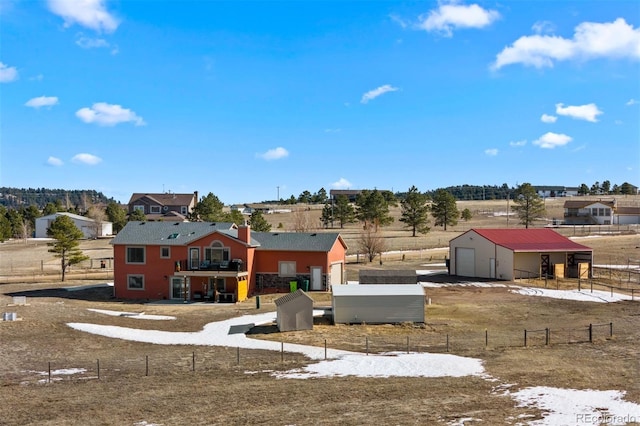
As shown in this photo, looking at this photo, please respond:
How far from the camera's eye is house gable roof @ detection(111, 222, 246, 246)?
49.9 m

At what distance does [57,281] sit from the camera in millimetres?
58344

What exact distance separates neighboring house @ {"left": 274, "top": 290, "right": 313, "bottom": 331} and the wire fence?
3026mm

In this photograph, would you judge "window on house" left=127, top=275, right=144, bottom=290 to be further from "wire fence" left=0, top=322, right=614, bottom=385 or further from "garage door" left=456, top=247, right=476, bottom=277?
"garage door" left=456, top=247, right=476, bottom=277

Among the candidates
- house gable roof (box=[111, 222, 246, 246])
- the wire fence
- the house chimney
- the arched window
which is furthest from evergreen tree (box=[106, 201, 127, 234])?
the wire fence

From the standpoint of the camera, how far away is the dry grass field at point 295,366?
1962 cm

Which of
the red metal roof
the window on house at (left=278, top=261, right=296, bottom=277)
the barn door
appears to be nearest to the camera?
the window on house at (left=278, top=261, right=296, bottom=277)

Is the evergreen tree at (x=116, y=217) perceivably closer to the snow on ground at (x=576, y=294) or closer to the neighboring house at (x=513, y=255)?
the neighboring house at (x=513, y=255)

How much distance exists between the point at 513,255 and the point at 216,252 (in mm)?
26004

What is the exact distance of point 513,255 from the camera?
53.3m

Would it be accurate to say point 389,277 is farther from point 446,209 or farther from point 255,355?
point 446,209

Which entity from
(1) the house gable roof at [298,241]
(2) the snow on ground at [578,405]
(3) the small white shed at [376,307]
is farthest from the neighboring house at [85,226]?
(2) the snow on ground at [578,405]

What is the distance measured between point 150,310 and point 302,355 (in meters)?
18.4

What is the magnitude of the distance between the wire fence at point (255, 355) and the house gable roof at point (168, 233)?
2079 cm

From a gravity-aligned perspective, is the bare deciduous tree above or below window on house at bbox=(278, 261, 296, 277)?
above
